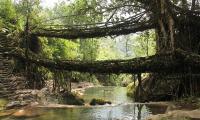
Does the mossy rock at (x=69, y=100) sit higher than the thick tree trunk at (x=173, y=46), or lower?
lower

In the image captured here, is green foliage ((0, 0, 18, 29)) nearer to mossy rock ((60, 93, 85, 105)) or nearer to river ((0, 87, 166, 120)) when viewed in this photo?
mossy rock ((60, 93, 85, 105))

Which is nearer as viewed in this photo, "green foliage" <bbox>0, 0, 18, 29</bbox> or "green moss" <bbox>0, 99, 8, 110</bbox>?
"green moss" <bbox>0, 99, 8, 110</bbox>

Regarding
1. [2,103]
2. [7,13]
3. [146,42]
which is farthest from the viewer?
[146,42]

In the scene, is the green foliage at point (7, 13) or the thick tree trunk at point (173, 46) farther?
the green foliage at point (7, 13)

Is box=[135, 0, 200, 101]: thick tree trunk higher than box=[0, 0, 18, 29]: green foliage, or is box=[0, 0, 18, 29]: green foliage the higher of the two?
box=[0, 0, 18, 29]: green foliage

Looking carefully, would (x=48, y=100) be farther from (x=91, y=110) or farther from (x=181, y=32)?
(x=181, y=32)

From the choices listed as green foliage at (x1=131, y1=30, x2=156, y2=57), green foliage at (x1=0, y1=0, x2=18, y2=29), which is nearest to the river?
green foliage at (x1=131, y1=30, x2=156, y2=57)

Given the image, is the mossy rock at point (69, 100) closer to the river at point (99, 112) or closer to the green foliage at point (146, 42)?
the river at point (99, 112)

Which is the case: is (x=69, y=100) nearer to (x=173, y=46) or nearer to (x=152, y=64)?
(x=152, y=64)

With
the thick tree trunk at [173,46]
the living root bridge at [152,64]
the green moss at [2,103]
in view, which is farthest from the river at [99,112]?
the living root bridge at [152,64]

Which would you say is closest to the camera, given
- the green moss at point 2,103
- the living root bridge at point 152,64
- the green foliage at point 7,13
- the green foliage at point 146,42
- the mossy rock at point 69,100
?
the living root bridge at point 152,64

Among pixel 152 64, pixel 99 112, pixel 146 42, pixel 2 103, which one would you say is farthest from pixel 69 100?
pixel 146 42

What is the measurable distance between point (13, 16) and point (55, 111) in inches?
390

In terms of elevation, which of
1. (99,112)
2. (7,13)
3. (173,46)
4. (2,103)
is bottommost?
(99,112)
